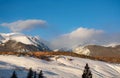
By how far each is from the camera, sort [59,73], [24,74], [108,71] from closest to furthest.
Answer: [24,74] → [59,73] → [108,71]

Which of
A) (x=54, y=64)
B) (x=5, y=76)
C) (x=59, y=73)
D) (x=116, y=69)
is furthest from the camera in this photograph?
(x=116, y=69)

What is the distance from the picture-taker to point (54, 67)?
70.8 meters

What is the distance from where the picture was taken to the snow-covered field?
5975 centimetres

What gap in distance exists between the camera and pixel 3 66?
59562 mm

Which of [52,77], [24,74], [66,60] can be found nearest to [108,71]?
[66,60]

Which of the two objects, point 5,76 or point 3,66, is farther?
point 3,66

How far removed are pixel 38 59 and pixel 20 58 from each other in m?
5.39

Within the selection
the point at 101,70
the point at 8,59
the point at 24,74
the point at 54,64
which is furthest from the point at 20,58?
the point at 101,70

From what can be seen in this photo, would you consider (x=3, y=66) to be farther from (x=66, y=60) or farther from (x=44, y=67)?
(x=66, y=60)

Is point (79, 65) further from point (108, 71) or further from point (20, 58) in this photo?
point (20, 58)

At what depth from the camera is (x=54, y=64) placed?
75.3 m

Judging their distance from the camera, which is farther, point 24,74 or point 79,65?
point 79,65

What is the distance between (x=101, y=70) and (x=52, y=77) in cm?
2184

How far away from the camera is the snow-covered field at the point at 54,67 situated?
59.8 m
